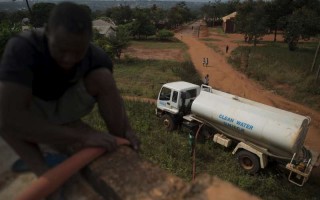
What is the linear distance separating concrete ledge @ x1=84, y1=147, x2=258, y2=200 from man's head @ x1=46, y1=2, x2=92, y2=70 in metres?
0.53

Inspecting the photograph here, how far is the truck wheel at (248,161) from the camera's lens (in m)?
10.3

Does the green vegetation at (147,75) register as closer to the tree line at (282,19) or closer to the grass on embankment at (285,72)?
the grass on embankment at (285,72)

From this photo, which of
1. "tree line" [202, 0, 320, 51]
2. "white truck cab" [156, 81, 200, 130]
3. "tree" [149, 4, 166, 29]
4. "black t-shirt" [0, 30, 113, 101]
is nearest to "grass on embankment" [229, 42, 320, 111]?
"tree line" [202, 0, 320, 51]

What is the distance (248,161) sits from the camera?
10.6m

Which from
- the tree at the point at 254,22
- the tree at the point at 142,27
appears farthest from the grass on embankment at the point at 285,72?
the tree at the point at 142,27

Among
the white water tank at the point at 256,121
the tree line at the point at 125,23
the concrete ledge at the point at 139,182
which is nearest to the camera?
the concrete ledge at the point at 139,182

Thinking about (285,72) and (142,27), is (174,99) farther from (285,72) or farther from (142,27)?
(142,27)

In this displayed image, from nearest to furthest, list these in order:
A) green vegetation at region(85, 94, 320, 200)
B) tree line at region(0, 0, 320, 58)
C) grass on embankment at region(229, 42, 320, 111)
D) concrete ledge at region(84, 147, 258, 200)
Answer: concrete ledge at region(84, 147, 258, 200) → green vegetation at region(85, 94, 320, 200) → grass on embankment at region(229, 42, 320, 111) → tree line at region(0, 0, 320, 58)

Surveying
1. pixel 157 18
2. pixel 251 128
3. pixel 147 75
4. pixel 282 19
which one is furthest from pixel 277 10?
pixel 251 128

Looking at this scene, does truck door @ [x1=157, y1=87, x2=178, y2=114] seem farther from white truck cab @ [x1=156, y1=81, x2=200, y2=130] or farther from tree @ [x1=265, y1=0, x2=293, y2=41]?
tree @ [x1=265, y1=0, x2=293, y2=41]

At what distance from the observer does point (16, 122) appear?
169cm

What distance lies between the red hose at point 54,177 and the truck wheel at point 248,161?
9.36 metres

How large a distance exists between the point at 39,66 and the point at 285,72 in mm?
21233

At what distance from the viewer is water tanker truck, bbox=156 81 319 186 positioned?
9570mm
